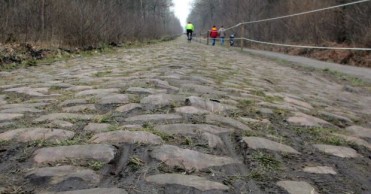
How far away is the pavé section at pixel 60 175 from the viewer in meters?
1.77

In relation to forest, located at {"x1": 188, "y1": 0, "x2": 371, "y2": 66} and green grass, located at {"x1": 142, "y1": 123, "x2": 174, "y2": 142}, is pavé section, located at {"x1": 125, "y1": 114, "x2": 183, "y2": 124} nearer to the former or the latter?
green grass, located at {"x1": 142, "y1": 123, "x2": 174, "y2": 142}

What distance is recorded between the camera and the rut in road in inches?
71.9

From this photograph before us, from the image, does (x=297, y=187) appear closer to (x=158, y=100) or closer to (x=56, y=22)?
(x=158, y=100)

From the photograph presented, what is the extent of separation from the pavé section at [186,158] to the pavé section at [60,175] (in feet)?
1.24

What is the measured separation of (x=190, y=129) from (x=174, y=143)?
0.30m

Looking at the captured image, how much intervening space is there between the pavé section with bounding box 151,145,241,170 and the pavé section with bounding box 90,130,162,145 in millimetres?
126

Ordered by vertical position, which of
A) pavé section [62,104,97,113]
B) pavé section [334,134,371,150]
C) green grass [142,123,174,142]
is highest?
green grass [142,123,174,142]

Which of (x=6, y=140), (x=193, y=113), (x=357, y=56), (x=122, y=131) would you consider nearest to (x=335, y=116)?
(x=193, y=113)

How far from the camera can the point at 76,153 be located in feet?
6.85

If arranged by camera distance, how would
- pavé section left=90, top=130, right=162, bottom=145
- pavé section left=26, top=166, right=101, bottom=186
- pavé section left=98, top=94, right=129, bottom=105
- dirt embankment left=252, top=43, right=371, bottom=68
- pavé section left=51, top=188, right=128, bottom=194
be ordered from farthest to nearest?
1. dirt embankment left=252, top=43, right=371, bottom=68
2. pavé section left=98, top=94, right=129, bottom=105
3. pavé section left=90, top=130, right=162, bottom=145
4. pavé section left=26, top=166, right=101, bottom=186
5. pavé section left=51, top=188, right=128, bottom=194

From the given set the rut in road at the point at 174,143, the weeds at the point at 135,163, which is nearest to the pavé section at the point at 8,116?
the rut in road at the point at 174,143

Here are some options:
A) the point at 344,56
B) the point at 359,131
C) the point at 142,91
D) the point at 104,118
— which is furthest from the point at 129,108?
the point at 344,56

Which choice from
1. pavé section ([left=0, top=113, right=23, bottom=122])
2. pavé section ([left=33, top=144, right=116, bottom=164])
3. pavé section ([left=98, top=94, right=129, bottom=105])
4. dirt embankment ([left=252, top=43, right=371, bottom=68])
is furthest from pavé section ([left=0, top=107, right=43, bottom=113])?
dirt embankment ([left=252, top=43, right=371, bottom=68])

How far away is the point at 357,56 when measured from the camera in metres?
13.1
